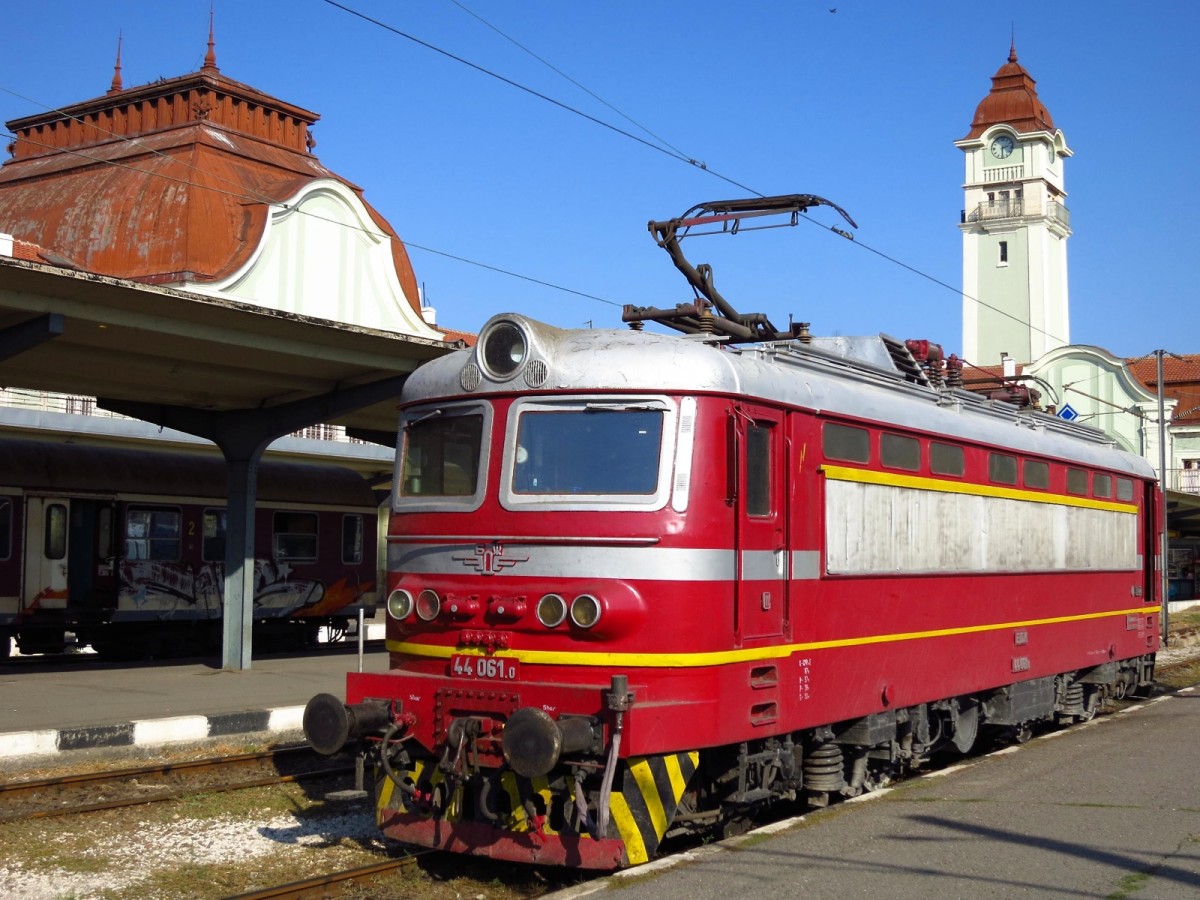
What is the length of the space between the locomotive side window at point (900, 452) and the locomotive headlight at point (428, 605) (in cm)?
352

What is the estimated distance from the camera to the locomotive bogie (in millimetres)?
7676

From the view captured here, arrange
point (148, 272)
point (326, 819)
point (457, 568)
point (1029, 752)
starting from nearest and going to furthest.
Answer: point (457, 568) < point (326, 819) < point (1029, 752) < point (148, 272)

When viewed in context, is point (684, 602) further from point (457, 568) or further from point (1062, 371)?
point (1062, 371)

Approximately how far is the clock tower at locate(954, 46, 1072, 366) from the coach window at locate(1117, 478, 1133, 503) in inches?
2279

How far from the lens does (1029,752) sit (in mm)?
12500

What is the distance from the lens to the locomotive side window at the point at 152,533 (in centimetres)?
2223

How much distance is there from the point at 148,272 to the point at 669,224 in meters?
24.5

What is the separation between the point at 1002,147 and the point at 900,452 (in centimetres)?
7177

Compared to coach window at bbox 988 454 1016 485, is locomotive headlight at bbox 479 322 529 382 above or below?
above

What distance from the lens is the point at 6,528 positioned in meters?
20.7

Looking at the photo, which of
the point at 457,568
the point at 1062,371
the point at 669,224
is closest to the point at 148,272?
the point at 669,224

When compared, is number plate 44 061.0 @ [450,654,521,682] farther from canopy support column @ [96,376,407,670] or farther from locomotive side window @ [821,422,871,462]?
canopy support column @ [96,376,407,670]

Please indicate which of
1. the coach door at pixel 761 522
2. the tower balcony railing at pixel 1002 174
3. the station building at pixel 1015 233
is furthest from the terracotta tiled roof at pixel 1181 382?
the coach door at pixel 761 522

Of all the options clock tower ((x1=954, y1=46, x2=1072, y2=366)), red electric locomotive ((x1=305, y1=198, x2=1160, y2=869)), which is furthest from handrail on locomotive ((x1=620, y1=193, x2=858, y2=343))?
clock tower ((x1=954, y1=46, x2=1072, y2=366))
